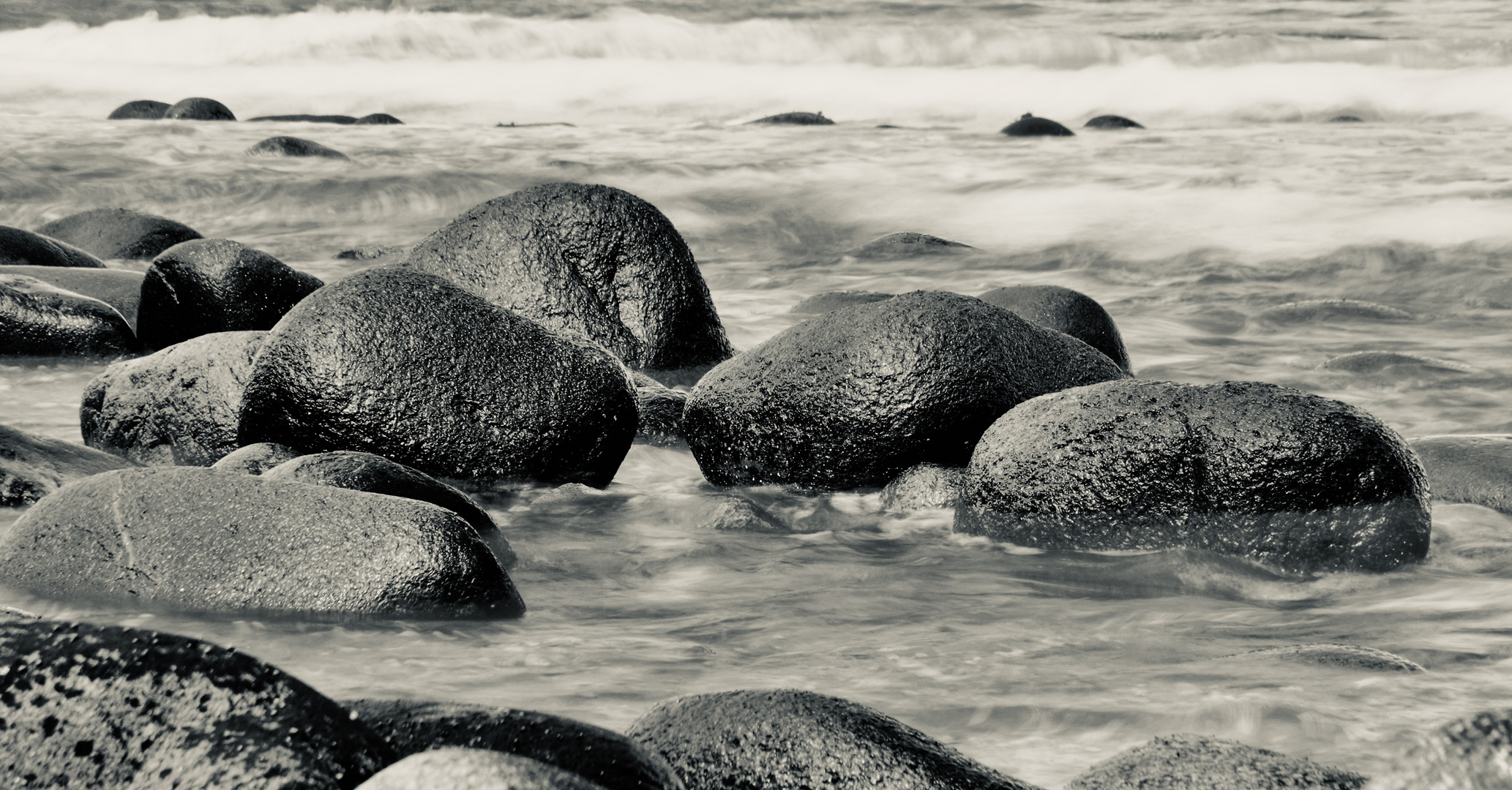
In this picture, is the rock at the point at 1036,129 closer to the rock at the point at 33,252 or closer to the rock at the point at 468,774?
the rock at the point at 33,252

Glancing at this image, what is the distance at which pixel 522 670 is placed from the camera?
2547 millimetres

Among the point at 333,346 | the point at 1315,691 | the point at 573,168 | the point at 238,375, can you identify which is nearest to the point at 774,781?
the point at 1315,691

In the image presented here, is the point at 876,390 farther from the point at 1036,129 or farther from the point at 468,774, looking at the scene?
the point at 1036,129

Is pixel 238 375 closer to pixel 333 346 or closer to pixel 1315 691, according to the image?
pixel 333 346

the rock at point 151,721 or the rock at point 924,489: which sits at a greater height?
the rock at point 151,721

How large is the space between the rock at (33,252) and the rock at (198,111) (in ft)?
34.3

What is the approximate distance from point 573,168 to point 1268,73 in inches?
631

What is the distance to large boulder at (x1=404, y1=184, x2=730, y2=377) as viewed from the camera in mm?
5211

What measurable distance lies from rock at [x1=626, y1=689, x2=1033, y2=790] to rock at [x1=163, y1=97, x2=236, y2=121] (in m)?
16.5

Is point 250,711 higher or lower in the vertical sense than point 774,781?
higher

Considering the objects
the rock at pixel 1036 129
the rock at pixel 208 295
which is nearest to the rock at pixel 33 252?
the rock at pixel 208 295

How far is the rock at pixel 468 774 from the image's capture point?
1.40 metres

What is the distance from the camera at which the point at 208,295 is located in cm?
520

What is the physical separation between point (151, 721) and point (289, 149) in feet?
41.6
